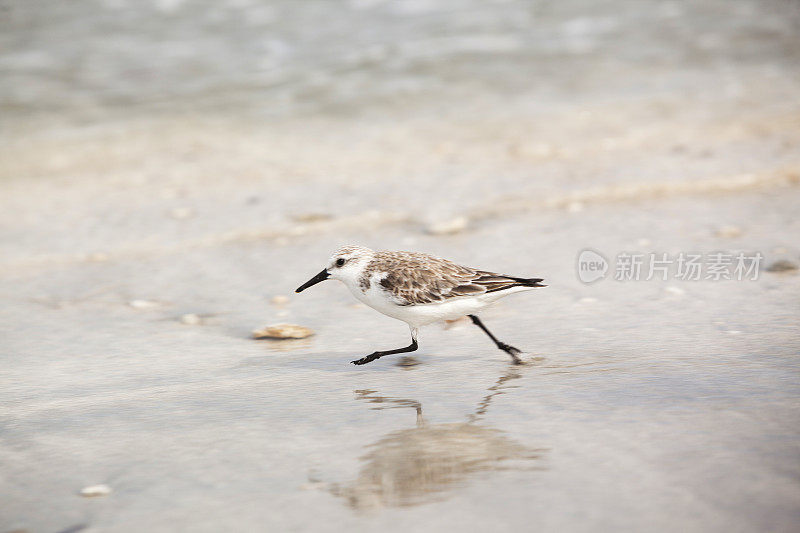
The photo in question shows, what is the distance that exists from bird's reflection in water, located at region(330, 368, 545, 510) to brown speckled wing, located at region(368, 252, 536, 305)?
2.98ft

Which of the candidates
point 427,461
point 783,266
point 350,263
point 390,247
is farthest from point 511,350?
point 390,247

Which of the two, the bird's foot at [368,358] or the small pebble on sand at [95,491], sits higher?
the bird's foot at [368,358]

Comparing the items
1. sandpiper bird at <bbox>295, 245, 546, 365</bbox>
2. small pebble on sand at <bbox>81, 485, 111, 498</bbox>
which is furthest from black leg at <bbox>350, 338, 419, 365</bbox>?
small pebble on sand at <bbox>81, 485, 111, 498</bbox>

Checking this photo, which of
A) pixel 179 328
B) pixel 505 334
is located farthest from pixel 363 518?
pixel 179 328

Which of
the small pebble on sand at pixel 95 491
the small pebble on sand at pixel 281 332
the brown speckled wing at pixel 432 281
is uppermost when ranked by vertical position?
the brown speckled wing at pixel 432 281

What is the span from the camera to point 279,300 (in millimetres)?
6383

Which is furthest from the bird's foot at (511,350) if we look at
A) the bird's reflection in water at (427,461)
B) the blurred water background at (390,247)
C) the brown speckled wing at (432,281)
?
the bird's reflection in water at (427,461)

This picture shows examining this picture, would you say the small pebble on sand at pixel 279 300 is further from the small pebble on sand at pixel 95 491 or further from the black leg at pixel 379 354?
the small pebble on sand at pixel 95 491

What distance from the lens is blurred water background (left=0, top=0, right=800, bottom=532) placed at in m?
3.52

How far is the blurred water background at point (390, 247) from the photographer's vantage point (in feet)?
11.6

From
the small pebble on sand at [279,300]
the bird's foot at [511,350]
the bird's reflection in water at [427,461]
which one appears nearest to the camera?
the bird's reflection in water at [427,461]

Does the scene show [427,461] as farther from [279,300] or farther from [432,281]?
[279,300]

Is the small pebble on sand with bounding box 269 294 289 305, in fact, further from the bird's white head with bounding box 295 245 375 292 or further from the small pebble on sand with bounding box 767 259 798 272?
the small pebble on sand with bounding box 767 259 798 272

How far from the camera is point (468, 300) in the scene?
504 cm
